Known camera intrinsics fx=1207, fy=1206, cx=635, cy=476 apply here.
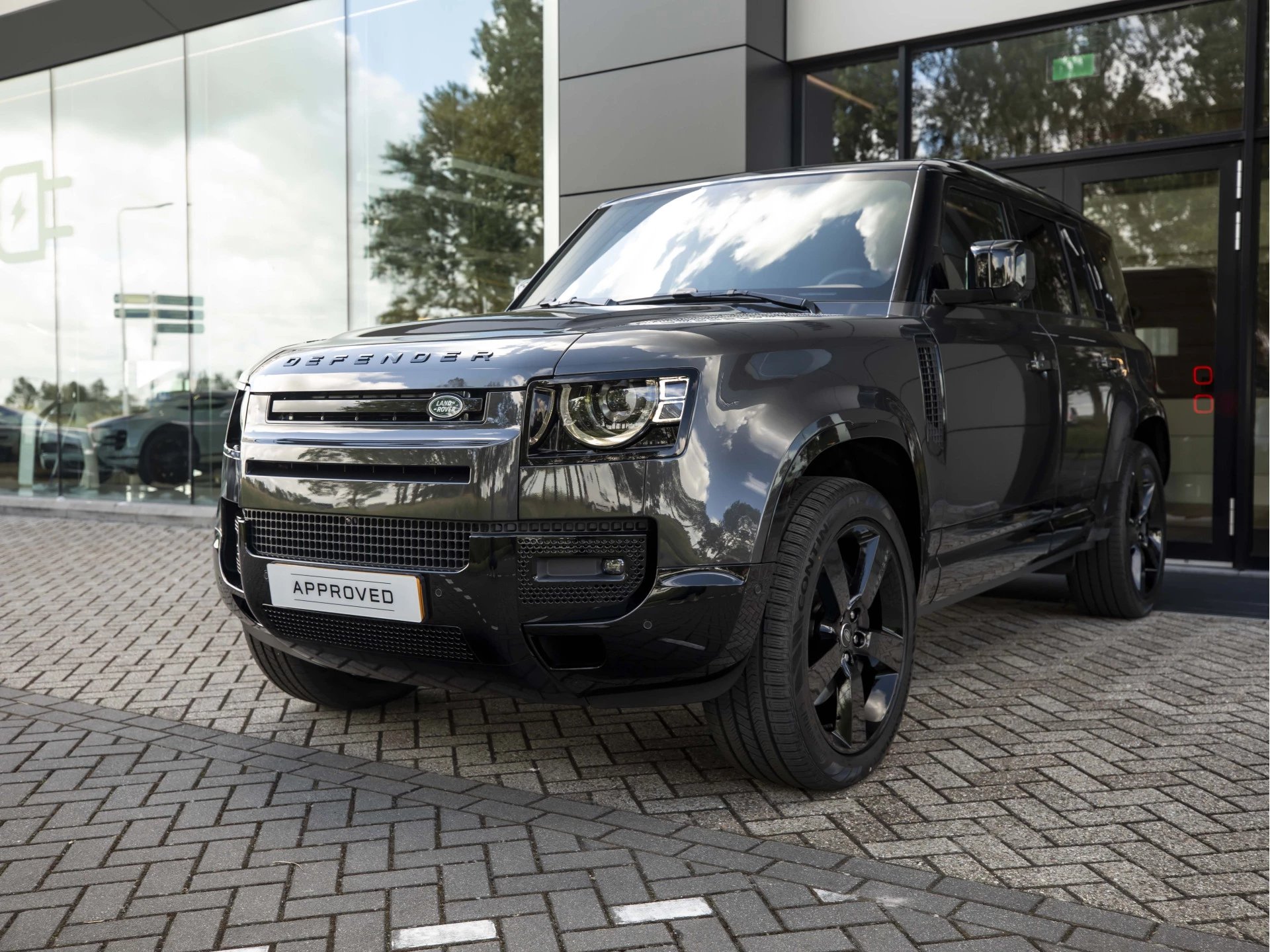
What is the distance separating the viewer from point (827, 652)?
11.3 ft

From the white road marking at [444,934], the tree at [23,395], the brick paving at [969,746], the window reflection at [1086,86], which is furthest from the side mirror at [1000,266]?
the tree at [23,395]

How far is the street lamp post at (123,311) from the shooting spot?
13297 mm

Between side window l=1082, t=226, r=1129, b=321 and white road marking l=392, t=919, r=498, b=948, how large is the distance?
179 inches

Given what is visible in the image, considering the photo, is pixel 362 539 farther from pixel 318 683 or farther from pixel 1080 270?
pixel 1080 270

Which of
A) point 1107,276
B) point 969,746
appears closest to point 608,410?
point 969,746

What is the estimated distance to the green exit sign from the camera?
8570 mm

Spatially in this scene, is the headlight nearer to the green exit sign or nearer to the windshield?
the windshield

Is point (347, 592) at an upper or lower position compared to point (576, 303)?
lower

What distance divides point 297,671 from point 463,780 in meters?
0.86

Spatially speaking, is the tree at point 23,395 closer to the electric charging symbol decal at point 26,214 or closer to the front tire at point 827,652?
the electric charging symbol decal at point 26,214

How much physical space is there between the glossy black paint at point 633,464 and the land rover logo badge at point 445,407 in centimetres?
3

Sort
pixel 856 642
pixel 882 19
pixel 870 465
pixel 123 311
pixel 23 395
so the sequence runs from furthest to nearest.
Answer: pixel 23 395 < pixel 123 311 < pixel 882 19 < pixel 870 465 < pixel 856 642

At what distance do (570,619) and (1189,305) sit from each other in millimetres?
6736

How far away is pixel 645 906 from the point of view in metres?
2.71
